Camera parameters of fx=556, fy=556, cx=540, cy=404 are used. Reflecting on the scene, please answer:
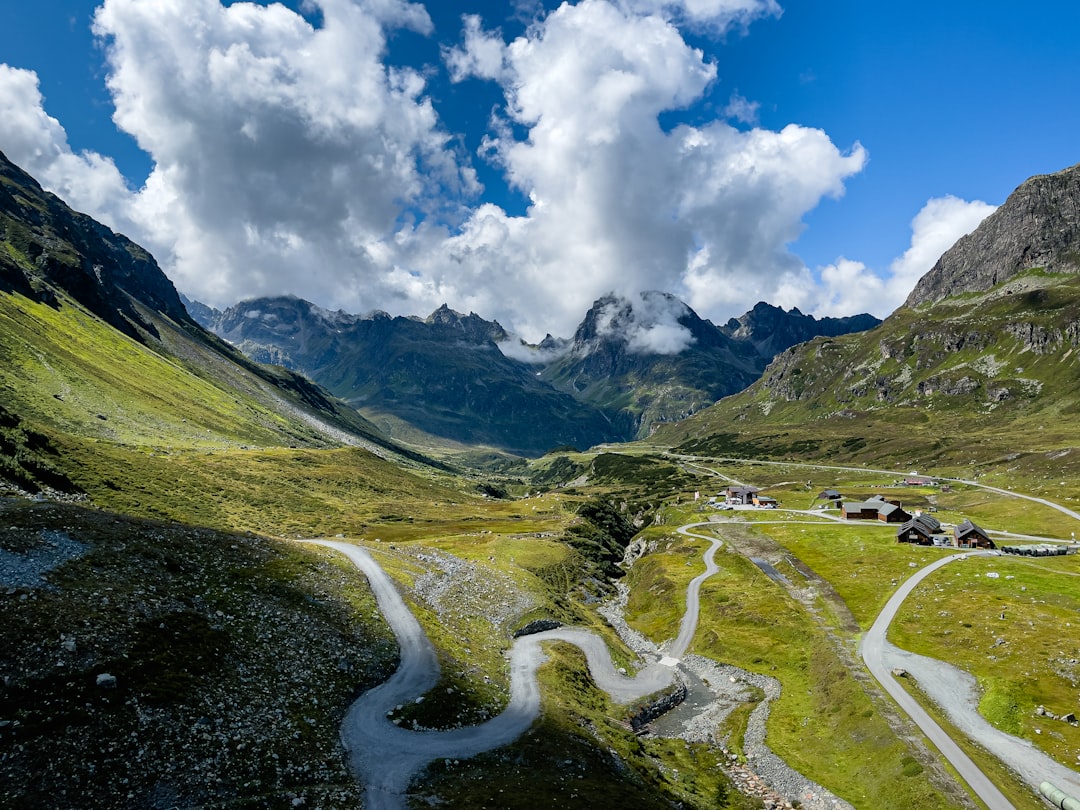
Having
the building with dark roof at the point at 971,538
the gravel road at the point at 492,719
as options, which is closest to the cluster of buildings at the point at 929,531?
the building with dark roof at the point at 971,538

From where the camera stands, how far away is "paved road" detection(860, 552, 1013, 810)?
143 feet

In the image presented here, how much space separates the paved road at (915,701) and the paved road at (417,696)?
83.2 feet

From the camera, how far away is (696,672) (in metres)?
79.4

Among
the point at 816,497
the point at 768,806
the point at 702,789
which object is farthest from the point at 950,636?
the point at 816,497

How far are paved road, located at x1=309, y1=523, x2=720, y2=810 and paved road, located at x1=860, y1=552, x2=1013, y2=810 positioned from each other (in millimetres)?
25359

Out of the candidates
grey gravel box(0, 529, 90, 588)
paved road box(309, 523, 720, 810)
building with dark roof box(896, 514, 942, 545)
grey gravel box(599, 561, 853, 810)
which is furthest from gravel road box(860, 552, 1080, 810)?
grey gravel box(0, 529, 90, 588)

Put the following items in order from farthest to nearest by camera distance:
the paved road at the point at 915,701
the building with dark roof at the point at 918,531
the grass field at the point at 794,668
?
the building with dark roof at the point at 918,531
the grass field at the point at 794,668
the paved road at the point at 915,701

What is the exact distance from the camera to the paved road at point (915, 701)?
143 feet

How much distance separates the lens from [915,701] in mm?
58188

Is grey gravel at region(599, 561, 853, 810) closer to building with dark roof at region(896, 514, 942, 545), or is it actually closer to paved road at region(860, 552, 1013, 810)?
paved road at region(860, 552, 1013, 810)

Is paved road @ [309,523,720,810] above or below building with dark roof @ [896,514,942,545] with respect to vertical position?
below

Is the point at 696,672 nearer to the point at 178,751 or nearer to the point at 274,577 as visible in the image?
the point at 274,577

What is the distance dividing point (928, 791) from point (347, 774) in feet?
147

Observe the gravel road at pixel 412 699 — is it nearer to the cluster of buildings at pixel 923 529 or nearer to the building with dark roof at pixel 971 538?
the cluster of buildings at pixel 923 529
